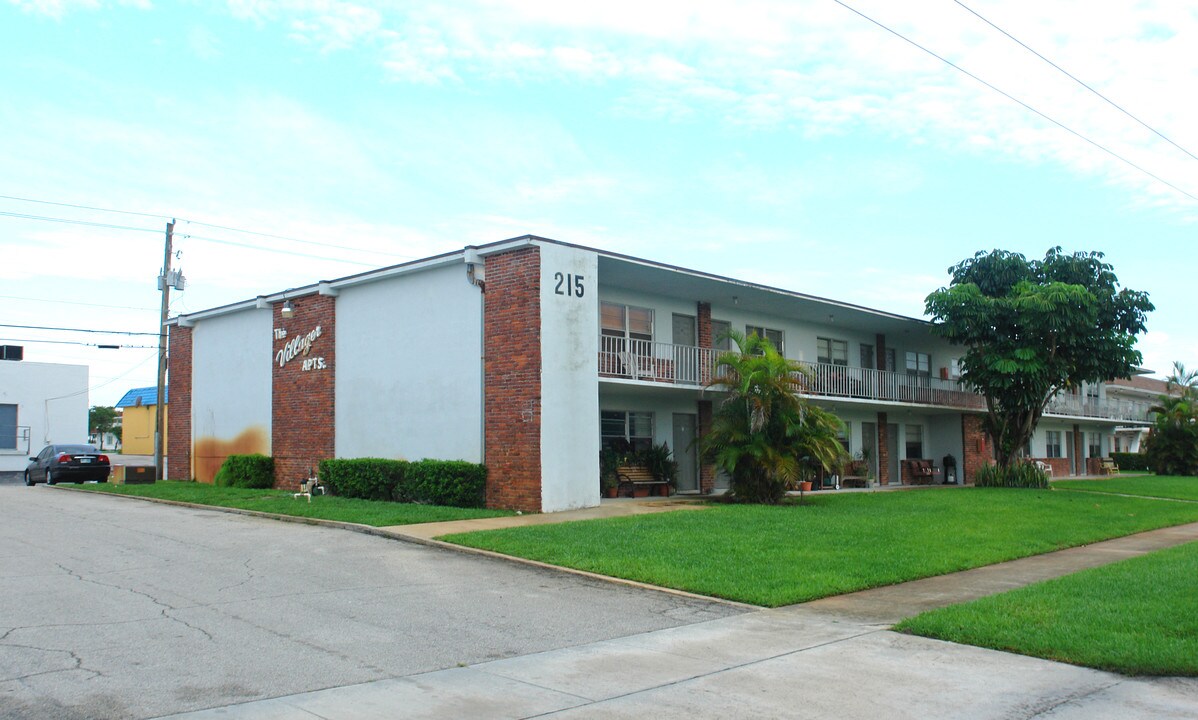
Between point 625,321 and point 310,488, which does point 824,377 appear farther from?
point 310,488

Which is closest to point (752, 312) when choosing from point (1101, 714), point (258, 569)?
point (258, 569)

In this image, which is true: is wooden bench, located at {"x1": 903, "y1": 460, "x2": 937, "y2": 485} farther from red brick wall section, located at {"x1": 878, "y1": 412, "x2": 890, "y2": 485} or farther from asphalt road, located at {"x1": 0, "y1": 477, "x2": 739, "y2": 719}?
asphalt road, located at {"x1": 0, "y1": 477, "x2": 739, "y2": 719}

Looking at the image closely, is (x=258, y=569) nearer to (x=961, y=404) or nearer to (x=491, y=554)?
(x=491, y=554)

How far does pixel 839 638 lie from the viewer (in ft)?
29.5

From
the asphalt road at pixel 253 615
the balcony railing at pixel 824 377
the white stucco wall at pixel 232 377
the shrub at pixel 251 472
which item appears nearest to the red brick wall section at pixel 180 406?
the white stucco wall at pixel 232 377

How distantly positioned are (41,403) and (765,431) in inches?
1614

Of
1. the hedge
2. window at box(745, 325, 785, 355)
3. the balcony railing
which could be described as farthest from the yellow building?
the balcony railing

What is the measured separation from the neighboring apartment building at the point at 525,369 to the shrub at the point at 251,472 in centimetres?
37

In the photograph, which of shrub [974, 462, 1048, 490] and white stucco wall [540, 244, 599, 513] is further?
shrub [974, 462, 1048, 490]

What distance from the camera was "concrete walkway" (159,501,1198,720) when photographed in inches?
257

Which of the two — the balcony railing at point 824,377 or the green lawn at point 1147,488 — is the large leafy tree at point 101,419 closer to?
the balcony railing at point 824,377

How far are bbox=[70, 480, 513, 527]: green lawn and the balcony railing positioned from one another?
5.13 meters

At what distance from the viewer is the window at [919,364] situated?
118 feet

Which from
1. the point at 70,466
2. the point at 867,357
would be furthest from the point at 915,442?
the point at 70,466
